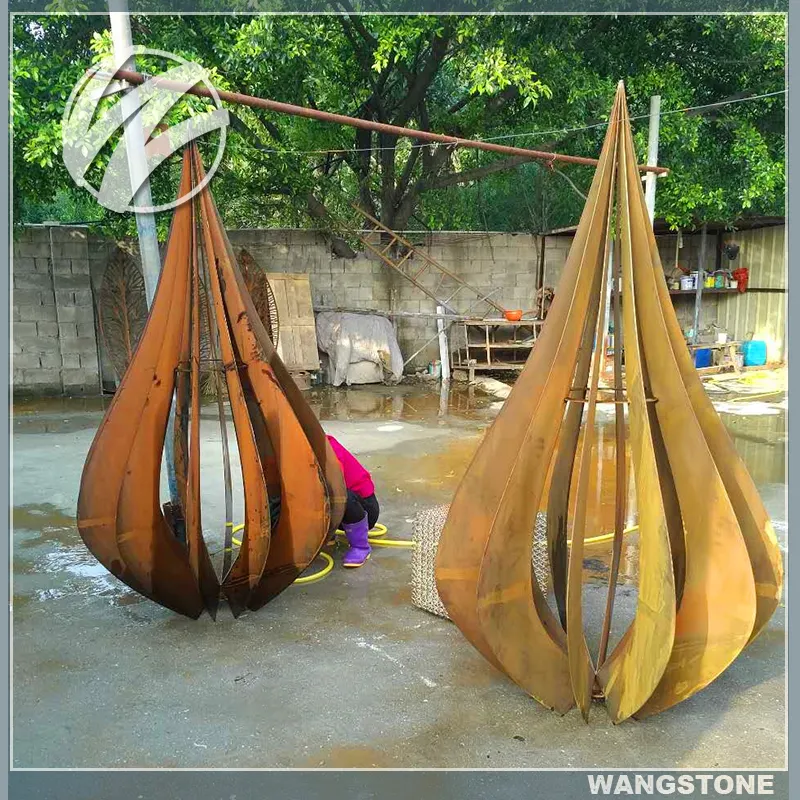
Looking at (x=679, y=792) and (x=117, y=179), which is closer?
(x=679, y=792)

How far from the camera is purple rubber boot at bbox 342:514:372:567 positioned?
3994mm

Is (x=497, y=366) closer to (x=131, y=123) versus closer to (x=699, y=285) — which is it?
(x=699, y=285)

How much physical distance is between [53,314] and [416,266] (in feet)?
A: 17.1

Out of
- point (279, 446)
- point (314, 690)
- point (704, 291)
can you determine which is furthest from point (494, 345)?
point (314, 690)

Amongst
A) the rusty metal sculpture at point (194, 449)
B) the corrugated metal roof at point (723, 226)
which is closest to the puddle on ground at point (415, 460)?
the rusty metal sculpture at point (194, 449)

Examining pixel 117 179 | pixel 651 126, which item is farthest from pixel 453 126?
pixel 117 179

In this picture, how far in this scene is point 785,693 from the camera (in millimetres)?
2705

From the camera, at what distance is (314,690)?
110 inches

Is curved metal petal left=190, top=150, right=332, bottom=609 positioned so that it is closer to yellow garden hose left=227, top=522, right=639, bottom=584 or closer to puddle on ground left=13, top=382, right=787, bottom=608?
yellow garden hose left=227, top=522, right=639, bottom=584

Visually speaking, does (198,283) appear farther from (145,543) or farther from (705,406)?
(705,406)

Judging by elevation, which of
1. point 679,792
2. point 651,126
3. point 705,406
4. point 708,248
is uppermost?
point 651,126

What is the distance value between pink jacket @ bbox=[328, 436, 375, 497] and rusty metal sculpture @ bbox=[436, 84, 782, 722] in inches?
55.7

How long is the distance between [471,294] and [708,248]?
4141 mm

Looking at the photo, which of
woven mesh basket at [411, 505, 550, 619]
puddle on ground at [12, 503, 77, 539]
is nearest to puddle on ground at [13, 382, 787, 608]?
puddle on ground at [12, 503, 77, 539]
